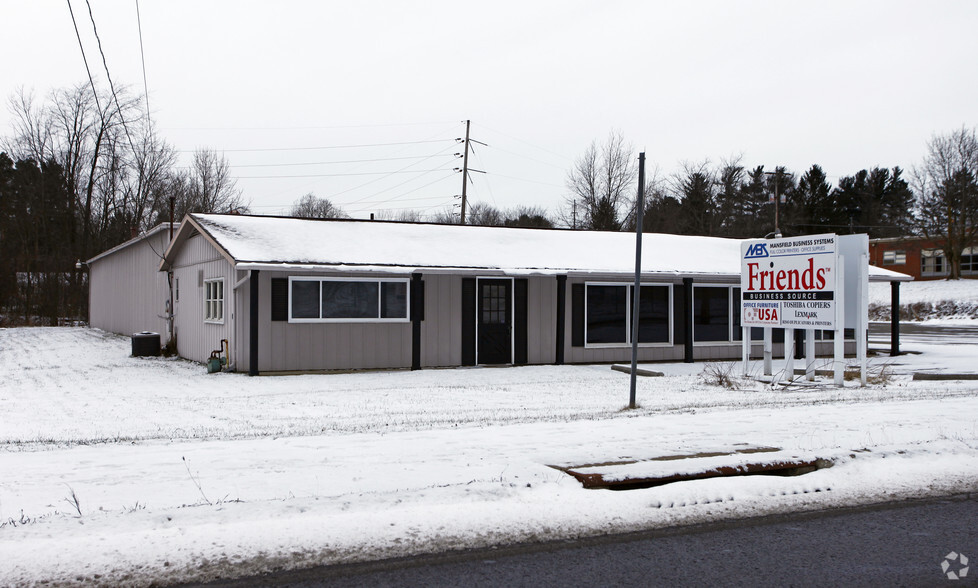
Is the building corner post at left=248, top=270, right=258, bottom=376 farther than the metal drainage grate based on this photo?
Yes

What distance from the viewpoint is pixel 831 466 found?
6738mm

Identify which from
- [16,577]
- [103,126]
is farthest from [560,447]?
[103,126]

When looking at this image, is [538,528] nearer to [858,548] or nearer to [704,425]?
[858,548]

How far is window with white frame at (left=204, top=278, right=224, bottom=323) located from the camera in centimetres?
1667

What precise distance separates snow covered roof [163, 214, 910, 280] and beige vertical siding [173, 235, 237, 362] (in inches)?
21.5

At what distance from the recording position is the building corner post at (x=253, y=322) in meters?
14.9

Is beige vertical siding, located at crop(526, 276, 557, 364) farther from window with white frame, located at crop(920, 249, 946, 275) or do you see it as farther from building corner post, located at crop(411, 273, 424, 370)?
window with white frame, located at crop(920, 249, 946, 275)

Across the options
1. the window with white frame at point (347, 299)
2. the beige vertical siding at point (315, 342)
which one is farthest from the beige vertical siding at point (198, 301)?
the window with white frame at point (347, 299)

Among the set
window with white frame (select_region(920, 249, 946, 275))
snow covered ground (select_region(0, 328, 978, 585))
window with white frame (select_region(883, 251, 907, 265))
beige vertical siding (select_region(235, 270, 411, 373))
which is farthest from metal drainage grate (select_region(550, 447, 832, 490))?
window with white frame (select_region(883, 251, 907, 265))

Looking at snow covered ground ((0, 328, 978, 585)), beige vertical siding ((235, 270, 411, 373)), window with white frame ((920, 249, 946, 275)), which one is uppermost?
window with white frame ((920, 249, 946, 275))

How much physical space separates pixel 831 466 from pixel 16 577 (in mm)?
6322

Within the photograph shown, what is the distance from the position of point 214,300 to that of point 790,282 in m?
12.5

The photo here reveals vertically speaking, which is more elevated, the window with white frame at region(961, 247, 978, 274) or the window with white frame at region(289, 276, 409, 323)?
the window with white frame at region(961, 247, 978, 274)

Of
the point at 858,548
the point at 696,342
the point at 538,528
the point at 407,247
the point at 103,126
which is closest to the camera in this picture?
the point at 858,548
